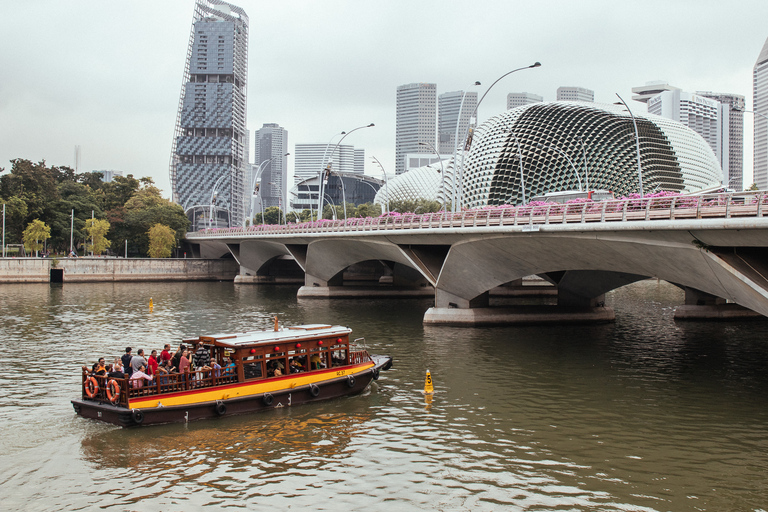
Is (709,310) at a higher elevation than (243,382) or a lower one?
higher

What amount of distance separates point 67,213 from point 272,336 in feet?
290

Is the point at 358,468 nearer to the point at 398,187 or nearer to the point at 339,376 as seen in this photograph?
the point at 339,376

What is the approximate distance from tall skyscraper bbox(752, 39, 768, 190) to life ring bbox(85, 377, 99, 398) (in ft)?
214

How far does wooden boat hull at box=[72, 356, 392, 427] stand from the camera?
18484 mm

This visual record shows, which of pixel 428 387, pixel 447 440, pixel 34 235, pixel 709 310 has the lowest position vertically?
pixel 447 440

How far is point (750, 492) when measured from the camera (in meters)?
14.5

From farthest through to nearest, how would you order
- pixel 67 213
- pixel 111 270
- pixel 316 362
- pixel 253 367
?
1. pixel 67 213
2. pixel 111 270
3. pixel 316 362
4. pixel 253 367

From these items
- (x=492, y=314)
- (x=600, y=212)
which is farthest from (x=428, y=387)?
(x=492, y=314)

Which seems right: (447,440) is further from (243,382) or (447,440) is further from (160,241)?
(160,241)

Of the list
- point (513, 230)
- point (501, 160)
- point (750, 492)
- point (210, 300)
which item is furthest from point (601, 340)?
point (501, 160)

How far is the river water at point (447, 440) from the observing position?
560 inches

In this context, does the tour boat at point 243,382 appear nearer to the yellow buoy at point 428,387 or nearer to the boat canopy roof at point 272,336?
the boat canopy roof at point 272,336

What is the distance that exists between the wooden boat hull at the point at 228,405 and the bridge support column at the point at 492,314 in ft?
62.7

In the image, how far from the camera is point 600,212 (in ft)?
95.8
